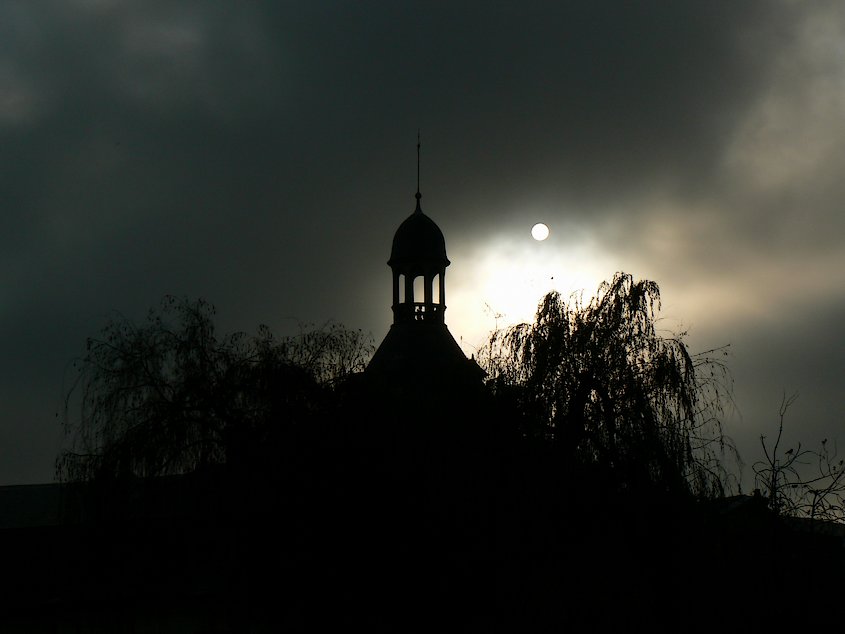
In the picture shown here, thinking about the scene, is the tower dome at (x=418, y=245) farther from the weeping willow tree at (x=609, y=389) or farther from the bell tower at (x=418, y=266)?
the weeping willow tree at (x=609, y=389)

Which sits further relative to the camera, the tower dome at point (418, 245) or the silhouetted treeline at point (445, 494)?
the tower dome at point (418, 245)

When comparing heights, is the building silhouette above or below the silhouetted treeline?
above

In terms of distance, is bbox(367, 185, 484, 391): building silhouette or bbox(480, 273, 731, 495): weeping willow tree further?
bbox(367, 185, 484, 391): building silhouette

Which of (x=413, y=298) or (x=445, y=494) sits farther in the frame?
(x=413, y=298)

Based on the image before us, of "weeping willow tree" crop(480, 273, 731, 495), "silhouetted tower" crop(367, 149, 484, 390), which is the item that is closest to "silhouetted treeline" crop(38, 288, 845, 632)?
"weeping willow tree" crop(480, 273, 731, 495)

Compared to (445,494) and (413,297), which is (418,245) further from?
(445,494)

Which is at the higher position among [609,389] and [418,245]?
[418,245]

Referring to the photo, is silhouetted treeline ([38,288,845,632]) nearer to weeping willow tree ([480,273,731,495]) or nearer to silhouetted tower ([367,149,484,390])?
weeping willow tree ([480,273,731,495])

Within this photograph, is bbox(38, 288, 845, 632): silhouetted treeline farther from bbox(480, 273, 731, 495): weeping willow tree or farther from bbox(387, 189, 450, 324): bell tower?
bbox(387, 189, 450, 324): bell tower

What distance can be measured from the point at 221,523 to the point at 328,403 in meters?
3.01

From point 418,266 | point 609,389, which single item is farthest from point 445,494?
point 418,266

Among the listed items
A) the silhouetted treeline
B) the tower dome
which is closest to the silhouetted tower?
the tower dome

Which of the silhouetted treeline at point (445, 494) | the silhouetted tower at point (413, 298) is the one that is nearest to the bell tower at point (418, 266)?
the silhouetted tower at point (413, 298)

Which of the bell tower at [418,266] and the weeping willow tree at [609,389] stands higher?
the bell tower at [418,266]
